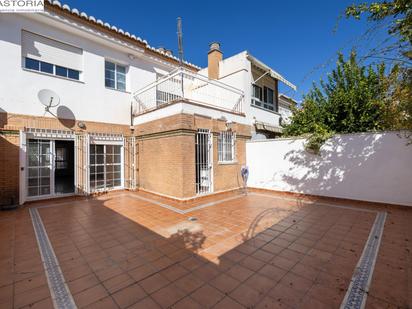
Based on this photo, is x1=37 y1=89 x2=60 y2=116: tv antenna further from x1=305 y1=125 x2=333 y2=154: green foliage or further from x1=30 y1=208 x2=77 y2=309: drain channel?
x1=305 y1=125 x2=333 y2=154: green foliage

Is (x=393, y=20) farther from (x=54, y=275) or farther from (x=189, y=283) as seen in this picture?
(x=54, y=275)

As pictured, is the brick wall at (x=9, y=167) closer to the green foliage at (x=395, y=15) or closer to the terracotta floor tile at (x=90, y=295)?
the terracotta floor tile at (x=90, y=295)

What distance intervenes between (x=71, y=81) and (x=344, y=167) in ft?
40.6

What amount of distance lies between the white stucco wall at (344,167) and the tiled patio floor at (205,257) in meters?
0.93

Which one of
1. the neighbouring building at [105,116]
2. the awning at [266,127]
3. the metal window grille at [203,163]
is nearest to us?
the neighbouring building at [105,116]

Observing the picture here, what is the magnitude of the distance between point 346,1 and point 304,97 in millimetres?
8729

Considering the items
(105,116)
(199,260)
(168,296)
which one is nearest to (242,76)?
(105,116)

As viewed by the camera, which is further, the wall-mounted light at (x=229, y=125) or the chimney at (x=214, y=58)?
the chimney at (x=214, y=58)

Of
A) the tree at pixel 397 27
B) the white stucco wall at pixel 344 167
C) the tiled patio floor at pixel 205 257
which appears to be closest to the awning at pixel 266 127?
the white stucco wall at pixel 344 167

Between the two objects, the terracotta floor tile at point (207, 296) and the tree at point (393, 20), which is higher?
the tree at point (393, 20)

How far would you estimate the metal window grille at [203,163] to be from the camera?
347 inches

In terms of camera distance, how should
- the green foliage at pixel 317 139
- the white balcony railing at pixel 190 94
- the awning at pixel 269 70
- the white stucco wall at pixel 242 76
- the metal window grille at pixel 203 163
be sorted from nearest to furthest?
the green foliage at pixel 317 139
the metal window grille at pixel 203 163
the white balcony railing at pixel 190 94
the white stucco wall at pixel 242 76
the awning at pixel 269 70

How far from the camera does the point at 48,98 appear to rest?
7.81m

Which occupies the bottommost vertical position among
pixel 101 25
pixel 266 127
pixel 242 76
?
pixel 266 127
